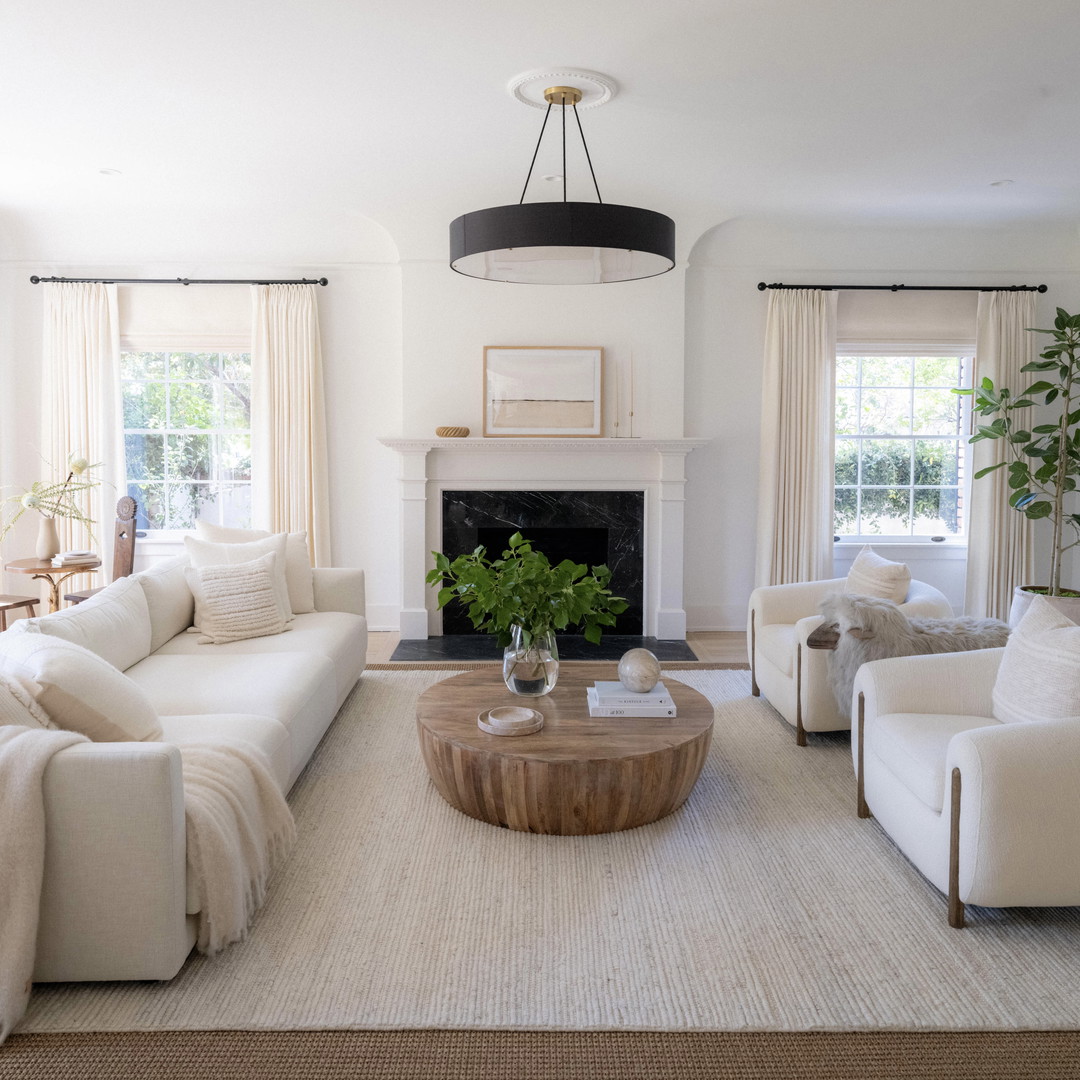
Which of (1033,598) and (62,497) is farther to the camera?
(62,497)

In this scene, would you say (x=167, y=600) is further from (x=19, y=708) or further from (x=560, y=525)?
(x=560, y=525)

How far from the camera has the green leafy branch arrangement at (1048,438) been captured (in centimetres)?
541

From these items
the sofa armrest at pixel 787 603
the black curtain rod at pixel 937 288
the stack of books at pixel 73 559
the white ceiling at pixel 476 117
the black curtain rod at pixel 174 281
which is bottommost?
the sofa armrest at pixel 787 603

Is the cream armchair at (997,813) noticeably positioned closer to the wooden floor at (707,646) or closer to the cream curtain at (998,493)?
the wooden floor at (707,646)

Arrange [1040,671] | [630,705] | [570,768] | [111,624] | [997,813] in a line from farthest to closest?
[111,624], [630,705], [570,768], [1040,671], [997,813]

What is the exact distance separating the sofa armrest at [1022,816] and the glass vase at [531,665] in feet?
4.81

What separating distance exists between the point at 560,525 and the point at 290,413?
1878 millimetres

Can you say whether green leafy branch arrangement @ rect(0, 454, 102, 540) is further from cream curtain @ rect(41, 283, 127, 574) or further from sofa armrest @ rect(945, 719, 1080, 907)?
sofa armrest @ rect(945, 719, 1080, 907)

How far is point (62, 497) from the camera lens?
577cm

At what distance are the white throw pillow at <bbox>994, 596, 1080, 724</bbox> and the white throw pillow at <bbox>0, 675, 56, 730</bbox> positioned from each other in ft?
8.56

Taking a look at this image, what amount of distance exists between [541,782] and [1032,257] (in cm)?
515

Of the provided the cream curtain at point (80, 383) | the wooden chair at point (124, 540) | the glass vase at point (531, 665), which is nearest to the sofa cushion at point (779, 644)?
the glass vase at point (531, 665)

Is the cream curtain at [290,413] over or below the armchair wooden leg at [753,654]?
over

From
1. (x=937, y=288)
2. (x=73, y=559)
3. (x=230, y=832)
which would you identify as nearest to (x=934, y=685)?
(x=230, y=832)
